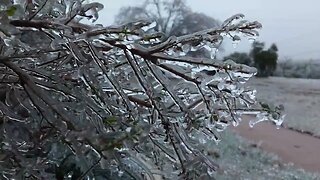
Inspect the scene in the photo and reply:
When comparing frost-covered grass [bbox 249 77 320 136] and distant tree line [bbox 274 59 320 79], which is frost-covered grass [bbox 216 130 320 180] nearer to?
frost-covered grass [bbox 249 77 320 136]

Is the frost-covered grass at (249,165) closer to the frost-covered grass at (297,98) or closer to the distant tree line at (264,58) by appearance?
the frost-covered grass at (297,98)

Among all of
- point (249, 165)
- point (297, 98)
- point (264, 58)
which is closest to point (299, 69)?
point (264, 58)

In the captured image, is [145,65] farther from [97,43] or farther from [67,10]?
[67,10]

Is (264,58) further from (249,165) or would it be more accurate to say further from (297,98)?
(249,165)

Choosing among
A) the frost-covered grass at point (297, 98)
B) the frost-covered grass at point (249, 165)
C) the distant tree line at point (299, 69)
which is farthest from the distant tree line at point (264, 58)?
the frost-covered grass at point (249, 165)

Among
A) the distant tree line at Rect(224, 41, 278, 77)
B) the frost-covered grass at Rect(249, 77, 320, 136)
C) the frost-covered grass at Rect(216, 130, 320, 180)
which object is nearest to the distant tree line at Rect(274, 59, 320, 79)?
the distant tree line at Rect(224, 41, 278, 77)
